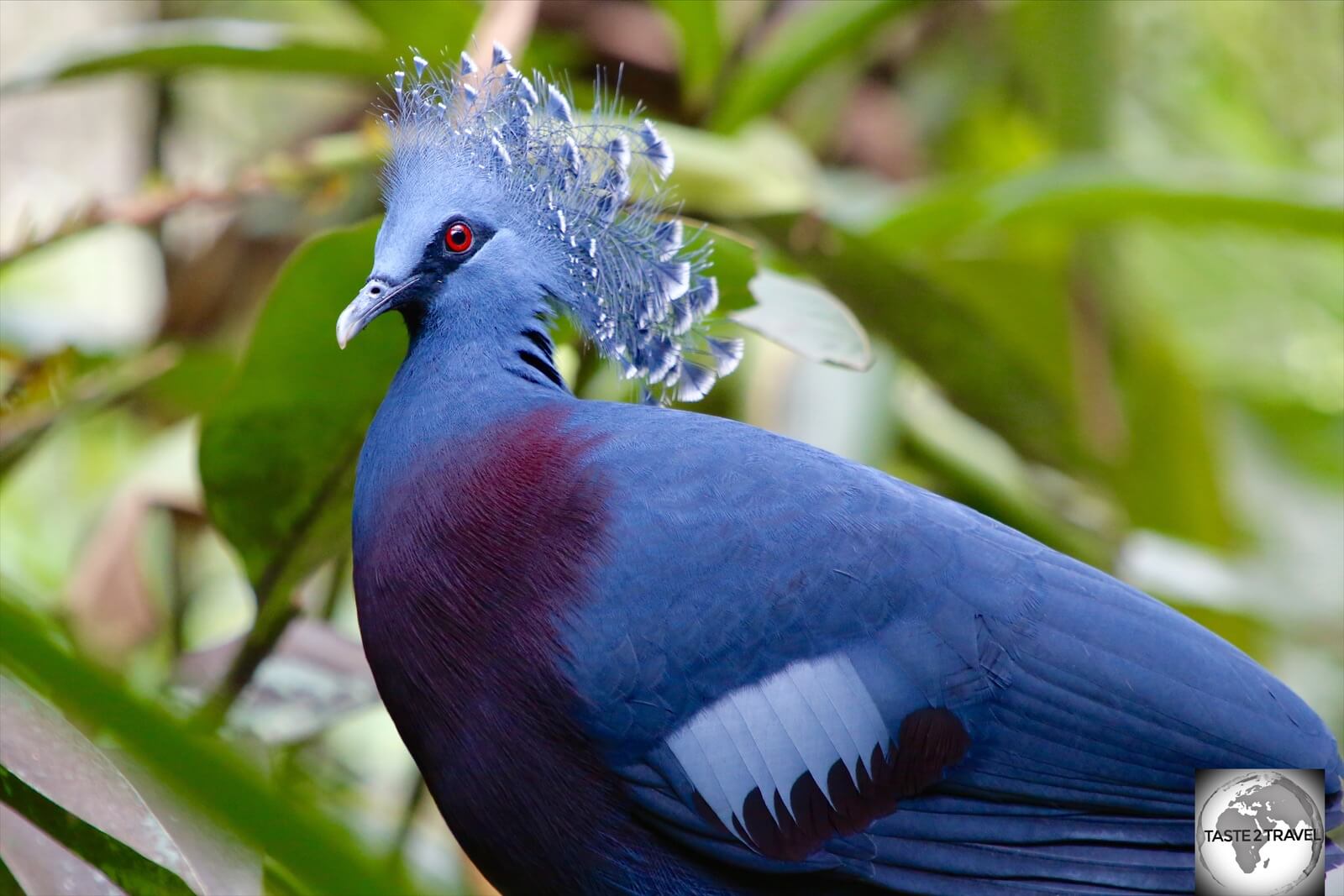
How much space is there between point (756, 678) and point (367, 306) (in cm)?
46

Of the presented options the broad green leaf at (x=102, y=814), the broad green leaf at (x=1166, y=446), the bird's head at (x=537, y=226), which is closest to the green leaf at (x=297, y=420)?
the bird's head at (x=537, y=226)

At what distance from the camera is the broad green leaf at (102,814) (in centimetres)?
79

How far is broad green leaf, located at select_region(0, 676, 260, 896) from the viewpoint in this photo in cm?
79

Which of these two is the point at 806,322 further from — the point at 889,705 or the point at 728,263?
the point at 889,705

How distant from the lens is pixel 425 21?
6.64 feet

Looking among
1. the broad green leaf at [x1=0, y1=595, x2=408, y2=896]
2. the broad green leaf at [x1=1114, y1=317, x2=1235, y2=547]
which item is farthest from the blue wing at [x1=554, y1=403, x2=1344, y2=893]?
the broad green leaf at [x1=1114, y1=317, x2=1235, y2=547]

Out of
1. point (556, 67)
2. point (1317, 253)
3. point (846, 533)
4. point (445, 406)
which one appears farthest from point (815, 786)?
point (1317, 253)

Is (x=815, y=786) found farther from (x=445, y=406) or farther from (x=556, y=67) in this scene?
(x=556, y=67)

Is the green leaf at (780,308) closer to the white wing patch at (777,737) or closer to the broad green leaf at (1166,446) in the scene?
the white wing patch at (777,737)

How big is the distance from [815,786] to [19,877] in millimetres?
557

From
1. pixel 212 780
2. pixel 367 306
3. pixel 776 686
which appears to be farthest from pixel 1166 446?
pixel 212 780

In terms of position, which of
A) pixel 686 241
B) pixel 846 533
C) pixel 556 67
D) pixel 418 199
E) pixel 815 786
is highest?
A: pixel 556 67

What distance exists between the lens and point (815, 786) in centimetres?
100

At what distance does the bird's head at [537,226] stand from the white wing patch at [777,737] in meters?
0.33
